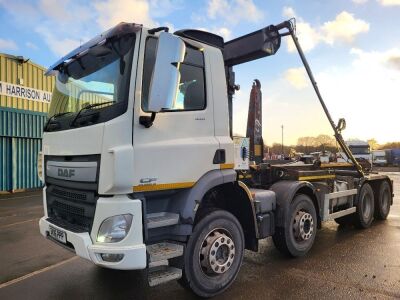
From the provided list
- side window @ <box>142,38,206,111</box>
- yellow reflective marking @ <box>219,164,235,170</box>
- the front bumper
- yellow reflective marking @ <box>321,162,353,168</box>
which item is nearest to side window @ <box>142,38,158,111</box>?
side window @ <box>142,38,206,111</box>

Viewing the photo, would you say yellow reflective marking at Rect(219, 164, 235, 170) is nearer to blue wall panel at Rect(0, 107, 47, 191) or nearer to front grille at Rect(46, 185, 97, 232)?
front grille at Rect(46, 185, 97, 232)

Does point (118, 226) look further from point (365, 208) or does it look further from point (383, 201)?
point (383, 201)

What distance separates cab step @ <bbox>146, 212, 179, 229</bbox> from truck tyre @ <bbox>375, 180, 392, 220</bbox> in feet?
21.2

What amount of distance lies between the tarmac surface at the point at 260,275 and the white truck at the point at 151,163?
1.86 feet

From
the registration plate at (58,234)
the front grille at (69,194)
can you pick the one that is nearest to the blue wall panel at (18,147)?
the front grille at (69,194)

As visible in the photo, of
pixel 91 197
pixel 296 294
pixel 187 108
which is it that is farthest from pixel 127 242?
pixel 296 294

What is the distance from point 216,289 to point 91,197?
1.75m

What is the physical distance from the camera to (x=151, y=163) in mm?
3730

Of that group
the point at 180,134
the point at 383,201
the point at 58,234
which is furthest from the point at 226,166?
the point at 383,201

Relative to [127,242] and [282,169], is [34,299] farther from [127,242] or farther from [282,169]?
[282,169]

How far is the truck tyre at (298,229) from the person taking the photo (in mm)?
5441

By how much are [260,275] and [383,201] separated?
5246mm

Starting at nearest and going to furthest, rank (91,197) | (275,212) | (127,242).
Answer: (127,242) → (91,197) → (275,212)

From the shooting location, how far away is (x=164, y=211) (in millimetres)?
4035
